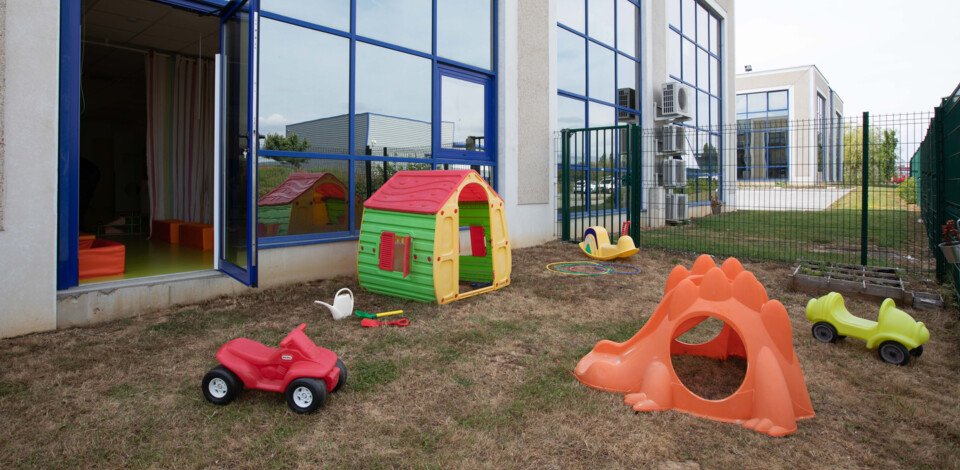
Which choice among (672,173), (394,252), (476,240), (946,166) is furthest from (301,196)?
(672,173)

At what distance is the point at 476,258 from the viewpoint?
223 inches

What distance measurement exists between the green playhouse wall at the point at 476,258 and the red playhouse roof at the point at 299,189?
1.39 meters

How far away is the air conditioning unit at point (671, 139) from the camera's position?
11.7 meters

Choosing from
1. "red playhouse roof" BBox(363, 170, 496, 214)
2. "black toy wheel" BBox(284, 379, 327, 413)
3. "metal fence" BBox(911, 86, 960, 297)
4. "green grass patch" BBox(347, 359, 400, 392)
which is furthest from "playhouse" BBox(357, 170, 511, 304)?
"metal fence" BBox(911, 86, 960, 297)

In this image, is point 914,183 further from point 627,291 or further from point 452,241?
point 452,241

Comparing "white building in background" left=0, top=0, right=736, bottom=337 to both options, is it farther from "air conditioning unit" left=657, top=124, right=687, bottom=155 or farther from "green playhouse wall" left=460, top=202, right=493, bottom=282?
"green playhouse wall" left=460, top=202, right=493, bottom=282

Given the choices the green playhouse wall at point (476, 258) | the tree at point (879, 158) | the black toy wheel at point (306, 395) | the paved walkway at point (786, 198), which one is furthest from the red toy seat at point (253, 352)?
the paved walkway at point (786, 198)

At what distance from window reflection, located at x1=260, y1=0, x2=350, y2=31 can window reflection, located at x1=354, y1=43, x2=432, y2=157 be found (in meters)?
0.33

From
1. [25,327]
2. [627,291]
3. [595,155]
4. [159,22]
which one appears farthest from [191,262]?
[595,155]

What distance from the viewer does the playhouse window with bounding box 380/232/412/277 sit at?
4.71 m

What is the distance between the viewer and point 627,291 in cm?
529

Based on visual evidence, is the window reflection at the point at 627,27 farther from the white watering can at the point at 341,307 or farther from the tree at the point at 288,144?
the white watering can at the point at 341,307

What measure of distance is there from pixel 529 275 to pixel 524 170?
2.65m

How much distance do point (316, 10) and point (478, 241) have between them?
295 centimetres
